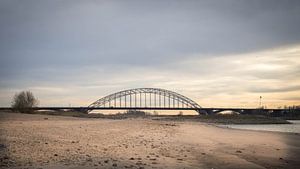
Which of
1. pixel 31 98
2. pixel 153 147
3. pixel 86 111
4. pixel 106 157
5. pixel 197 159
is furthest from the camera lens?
pixel 86 111

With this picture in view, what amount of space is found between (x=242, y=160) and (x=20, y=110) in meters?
79.2

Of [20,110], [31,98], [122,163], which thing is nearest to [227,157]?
[122,163]

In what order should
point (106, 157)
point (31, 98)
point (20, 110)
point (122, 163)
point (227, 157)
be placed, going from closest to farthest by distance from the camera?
point (122, 163), point (106, 157), point (227, 157), point (20, 110), point (31, 98)

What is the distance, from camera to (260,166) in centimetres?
1580

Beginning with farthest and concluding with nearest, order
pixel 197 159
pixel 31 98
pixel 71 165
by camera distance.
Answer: pixel 31 98 < pixel 197 159 < pixel 71 165

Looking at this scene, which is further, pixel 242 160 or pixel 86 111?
pixel 86 111

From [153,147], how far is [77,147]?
14.1ft

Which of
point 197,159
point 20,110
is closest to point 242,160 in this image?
point 197,159

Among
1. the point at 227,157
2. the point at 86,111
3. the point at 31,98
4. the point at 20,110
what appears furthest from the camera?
the point at 86,111

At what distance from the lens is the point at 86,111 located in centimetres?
13412

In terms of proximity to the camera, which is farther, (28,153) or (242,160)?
(242,160)

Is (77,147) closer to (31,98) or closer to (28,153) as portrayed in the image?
(28,153)

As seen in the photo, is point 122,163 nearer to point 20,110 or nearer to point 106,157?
point 106,157

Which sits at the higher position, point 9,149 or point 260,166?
point 9,149
